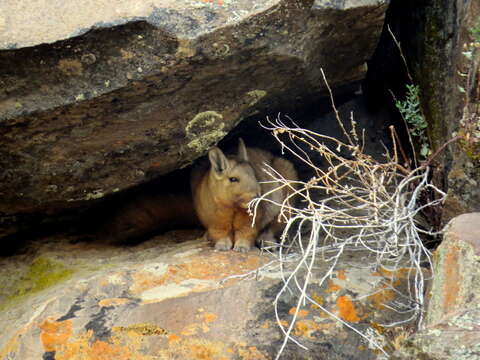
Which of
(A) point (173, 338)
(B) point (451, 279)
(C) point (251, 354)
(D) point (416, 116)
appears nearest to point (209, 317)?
(A) point (173, 338)

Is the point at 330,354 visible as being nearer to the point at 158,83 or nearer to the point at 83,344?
the point at 83,344

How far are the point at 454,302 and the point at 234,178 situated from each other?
8.48 feet

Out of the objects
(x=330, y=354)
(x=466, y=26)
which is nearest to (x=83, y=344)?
(x=330, y=354)

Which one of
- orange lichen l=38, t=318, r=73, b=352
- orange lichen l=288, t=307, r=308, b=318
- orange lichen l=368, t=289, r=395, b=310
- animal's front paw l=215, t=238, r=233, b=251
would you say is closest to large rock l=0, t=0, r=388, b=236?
animal's front paw l=215, t=238, r=233, b=251

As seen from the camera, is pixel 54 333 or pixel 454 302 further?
pixel 54 333

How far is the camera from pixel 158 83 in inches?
159

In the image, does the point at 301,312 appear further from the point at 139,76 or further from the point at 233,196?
the point at 139,76

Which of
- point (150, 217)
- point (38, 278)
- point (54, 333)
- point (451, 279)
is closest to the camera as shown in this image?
point (451, 279)

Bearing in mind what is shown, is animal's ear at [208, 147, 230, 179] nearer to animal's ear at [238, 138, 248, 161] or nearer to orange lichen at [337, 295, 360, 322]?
animal's ear at [238, 138, 248, 161]

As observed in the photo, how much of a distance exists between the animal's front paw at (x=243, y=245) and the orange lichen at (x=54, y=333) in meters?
1.67

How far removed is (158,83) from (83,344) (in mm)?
1703

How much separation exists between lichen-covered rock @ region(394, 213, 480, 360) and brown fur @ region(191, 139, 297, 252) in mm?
2174

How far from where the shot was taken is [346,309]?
3.76 m

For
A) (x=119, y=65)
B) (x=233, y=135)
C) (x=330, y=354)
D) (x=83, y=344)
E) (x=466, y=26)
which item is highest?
(x=119, y=65)
